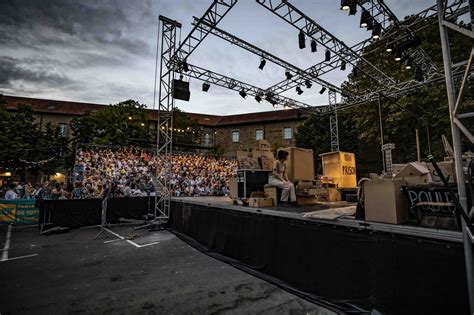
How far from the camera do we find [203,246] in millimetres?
6207

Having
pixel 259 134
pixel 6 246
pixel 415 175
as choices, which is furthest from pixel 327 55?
pixel 259 134

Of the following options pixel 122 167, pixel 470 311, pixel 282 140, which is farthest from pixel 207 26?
pixel 282 140

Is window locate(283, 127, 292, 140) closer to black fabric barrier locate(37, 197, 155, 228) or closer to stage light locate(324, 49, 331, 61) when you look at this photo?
stage light locate(324, 49, 331, 61)

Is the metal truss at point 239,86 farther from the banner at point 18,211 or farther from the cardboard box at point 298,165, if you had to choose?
the banner at point 18,211

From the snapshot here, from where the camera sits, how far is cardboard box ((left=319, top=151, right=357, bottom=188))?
8.78 meters

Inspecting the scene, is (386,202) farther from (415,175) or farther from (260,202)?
(260,202)

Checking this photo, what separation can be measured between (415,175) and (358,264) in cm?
139

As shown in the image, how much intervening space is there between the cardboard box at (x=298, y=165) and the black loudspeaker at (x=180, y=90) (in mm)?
4778

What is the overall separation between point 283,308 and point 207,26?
7996 mm

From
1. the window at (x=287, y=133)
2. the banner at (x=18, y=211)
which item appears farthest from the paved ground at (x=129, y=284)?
the window at (x=287, y=133)

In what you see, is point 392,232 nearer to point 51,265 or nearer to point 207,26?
point 51,265

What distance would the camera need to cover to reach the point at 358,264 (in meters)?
2.89

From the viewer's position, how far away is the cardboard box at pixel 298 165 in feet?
20.9

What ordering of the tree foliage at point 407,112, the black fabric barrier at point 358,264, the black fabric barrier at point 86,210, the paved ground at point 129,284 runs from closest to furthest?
1. the black fabric barrier at point 358,264
2. the paved ground at point 129,284
3. the black fabric barrier at point 86,210
4. the tree foliage at point 407,112
